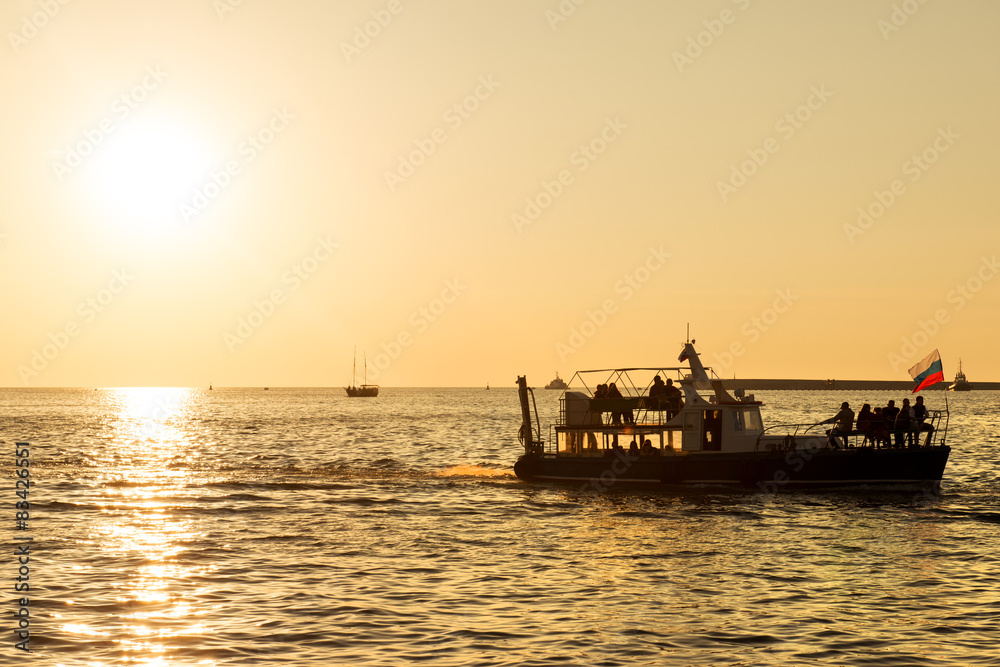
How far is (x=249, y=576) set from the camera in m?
23.9

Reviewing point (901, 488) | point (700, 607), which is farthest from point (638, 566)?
point (901, 488)

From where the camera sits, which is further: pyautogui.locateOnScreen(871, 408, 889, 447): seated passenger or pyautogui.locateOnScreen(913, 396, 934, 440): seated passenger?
pyautogui.locateOnScreen(871, 408, 889, 447): seated passenger

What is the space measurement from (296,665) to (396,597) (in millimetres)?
5230

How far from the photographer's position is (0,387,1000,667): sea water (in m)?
17.7

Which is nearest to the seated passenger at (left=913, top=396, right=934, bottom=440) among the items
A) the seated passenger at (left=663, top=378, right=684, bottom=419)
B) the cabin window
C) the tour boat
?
the tour boat

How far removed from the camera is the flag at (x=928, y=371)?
138ft

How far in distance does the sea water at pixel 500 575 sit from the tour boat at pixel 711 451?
953mm

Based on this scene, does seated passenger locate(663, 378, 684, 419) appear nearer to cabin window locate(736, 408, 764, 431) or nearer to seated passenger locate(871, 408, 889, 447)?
cabin window locate(736, 408, 764, 431)

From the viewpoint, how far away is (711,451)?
4234 cm

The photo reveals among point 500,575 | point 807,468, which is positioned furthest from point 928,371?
point 500,575

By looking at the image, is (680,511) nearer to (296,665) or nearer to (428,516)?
(428,516)

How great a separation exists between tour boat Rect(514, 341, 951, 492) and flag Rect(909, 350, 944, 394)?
5.10ft

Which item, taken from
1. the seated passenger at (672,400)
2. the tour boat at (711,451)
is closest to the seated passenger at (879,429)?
the tour boat at (711,451)

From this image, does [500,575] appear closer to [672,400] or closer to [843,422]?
[672,400]
